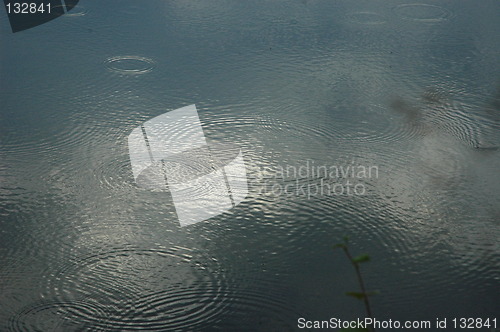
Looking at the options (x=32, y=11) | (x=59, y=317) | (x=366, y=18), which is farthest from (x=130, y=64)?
(x=59, y=317)

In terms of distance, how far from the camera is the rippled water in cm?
236

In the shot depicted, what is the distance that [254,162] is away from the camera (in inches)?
123

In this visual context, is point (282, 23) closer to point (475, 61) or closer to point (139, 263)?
point (475, 61)

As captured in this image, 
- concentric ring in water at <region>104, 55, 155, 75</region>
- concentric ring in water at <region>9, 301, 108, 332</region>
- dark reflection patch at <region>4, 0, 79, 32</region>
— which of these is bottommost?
concentric ring in water at <region>9, 301, 108, 332</region>

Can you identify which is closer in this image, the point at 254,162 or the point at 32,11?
the point at 254,162

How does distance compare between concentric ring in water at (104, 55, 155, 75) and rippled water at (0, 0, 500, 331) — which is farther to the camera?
concentric ring in water at (104, 55, 155, 75)

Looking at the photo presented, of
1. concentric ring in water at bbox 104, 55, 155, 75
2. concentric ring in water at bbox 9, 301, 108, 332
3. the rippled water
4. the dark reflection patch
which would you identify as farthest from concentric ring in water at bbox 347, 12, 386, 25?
concentric ring in water at bbox 9, 301, 108, 332

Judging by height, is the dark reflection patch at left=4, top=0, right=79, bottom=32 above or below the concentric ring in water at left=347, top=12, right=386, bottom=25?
above

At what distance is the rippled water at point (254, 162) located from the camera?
2.36 metres

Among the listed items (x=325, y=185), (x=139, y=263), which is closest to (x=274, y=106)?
(x=325, y=185)

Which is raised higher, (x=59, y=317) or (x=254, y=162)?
(x=254, y=162)

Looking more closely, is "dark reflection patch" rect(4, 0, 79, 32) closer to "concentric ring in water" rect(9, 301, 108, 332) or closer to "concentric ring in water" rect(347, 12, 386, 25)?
"concentric ring in water" rect(347, 12, 386, 25)

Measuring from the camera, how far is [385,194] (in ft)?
9.64

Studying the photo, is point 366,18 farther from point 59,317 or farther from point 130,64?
point 59,317
